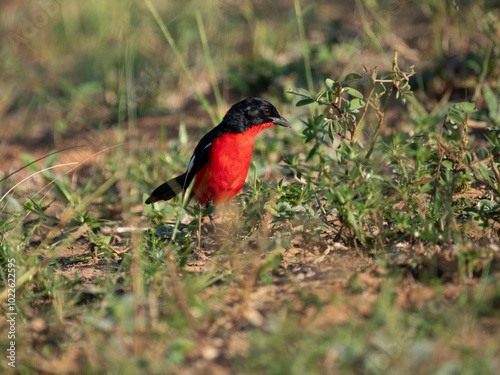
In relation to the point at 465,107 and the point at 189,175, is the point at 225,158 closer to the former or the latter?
the point at 189,175

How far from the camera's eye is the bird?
13.3 ft

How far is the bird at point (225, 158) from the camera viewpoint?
4.06 m

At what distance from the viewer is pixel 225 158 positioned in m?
→ 4.05

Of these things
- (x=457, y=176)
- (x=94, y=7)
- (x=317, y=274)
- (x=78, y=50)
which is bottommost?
(x=317, y=274)

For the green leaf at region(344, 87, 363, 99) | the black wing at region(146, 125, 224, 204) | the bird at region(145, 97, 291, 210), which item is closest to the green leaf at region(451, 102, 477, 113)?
the green leaf at region(344, 87, 363, 99)

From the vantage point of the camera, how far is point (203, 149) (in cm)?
417

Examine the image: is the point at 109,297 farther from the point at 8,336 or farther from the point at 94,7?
the point at 94,7

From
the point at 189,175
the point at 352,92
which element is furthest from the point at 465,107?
the point at 189,175

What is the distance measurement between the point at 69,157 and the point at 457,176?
3.92 metres

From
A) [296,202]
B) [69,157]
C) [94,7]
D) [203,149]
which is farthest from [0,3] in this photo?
[296,202]

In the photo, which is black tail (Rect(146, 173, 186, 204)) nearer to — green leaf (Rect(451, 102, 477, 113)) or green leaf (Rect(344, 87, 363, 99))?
green leaf (Rect(344, 87, 363, 99))

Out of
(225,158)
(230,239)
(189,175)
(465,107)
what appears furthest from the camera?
(189,175)

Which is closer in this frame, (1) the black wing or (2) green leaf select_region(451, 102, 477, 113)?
(2) green leaf select_region(451, 102, 477, 113)

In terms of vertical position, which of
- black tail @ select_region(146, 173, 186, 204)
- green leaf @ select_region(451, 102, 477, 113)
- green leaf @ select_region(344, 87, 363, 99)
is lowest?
black tail @ select_region(146, 173, 186, 204)
